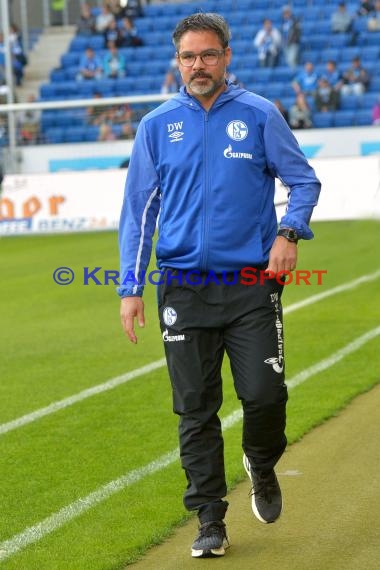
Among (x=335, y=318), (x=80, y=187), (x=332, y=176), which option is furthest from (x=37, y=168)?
(x=335, y=318)

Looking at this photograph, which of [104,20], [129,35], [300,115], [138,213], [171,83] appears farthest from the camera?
[104,20]

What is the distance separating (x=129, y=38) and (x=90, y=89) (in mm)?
2593

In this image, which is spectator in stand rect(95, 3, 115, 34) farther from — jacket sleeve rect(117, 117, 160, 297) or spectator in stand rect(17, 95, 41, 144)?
jacket sleeve rect(117, 117, 160, 297)

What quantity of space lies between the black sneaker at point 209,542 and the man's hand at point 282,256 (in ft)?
3.88

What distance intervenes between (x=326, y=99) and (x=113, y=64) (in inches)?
287

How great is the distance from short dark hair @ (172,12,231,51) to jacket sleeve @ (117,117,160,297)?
0.45 metres

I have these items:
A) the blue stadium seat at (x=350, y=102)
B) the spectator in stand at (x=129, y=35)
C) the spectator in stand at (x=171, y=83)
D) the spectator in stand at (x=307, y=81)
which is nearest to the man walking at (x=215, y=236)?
the blue stadium seat at (x=350, y=102)

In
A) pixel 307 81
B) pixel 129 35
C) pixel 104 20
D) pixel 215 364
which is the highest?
pixel 215 364

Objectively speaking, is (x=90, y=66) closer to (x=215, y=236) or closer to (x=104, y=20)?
(x=104, y=20)

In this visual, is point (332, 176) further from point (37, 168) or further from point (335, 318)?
point (335, 318)

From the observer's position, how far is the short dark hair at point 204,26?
5586 mm

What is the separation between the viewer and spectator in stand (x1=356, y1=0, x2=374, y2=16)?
110 ft

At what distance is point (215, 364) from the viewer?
573cm

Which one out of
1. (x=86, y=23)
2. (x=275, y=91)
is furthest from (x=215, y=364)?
(x=86, y=23)
